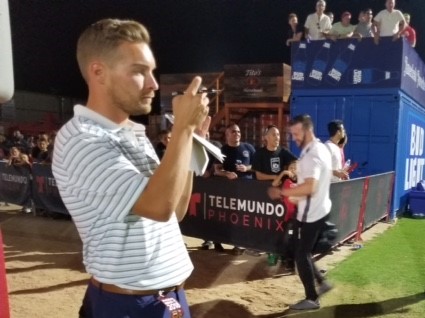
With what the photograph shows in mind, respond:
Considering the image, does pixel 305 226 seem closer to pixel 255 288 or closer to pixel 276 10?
pixel 255 288

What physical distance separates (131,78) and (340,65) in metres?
9.18

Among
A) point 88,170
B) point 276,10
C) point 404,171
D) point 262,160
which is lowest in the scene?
point 404,171

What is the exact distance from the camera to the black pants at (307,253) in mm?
4508

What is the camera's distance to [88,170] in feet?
4.42

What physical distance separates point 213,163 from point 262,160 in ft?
3.19

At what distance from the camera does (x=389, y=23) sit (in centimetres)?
952

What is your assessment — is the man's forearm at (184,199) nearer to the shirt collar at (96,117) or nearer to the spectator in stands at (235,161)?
the shirt collar at (96,117)

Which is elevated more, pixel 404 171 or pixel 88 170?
pixel 88 170

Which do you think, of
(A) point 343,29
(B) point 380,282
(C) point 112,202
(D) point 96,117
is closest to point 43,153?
(A) point 343,29

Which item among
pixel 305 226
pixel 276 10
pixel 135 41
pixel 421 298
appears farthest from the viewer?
pixel 276 10

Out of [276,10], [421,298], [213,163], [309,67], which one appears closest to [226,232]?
[213,163]

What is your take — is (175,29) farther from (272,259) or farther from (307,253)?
(307,253)

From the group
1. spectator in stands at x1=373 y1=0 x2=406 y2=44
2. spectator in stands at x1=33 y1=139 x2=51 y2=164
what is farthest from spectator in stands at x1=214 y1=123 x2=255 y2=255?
spectator in stands at x1=33 y1=139 x2=51 y2=164

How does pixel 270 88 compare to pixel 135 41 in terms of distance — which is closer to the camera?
pixel 135 41
